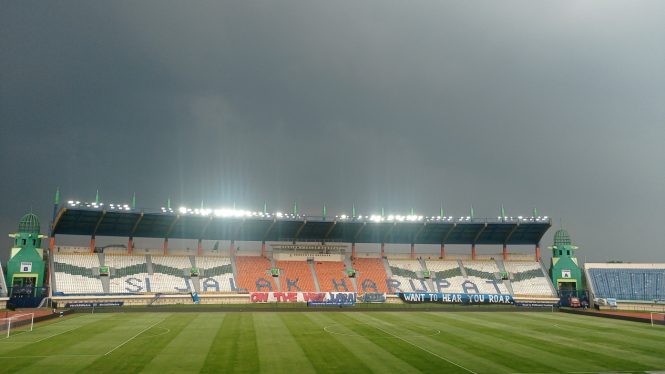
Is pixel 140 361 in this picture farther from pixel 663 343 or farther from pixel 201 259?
pixel 201 259

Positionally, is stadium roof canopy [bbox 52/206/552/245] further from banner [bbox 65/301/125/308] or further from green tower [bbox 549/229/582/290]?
banner [bbox 65/301/125/308]

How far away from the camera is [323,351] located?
85.8 ft

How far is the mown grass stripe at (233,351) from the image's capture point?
70.8 feet

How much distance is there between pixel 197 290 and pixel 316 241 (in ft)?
75.7

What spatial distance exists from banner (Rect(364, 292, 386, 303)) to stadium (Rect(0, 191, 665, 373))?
6.3 inches

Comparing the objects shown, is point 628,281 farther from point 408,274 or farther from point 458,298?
point 408,274

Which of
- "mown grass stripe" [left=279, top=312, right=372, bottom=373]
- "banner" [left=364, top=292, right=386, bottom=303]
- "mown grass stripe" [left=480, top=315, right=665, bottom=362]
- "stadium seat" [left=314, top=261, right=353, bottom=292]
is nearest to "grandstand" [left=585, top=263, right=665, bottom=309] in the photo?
"mown grass stripe" [left=480, top=315, right=665, bottom=362]

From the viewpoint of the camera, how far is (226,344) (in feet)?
93.1

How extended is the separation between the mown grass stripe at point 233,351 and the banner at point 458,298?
31741 millimetres

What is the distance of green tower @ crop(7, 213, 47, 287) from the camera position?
207ft

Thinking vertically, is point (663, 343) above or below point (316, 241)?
below

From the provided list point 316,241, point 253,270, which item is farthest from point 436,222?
point 253,270

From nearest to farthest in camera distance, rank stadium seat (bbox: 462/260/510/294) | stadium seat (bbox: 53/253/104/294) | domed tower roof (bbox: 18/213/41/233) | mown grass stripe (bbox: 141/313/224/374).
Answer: mown grass stripe (bbox: 141/313/224/374) → stadium seat (bbox: 53/253/104/294) → domed tower roof (bbox: 18/213/41/233) → stadium seat (bbox: 462/260/510/294)

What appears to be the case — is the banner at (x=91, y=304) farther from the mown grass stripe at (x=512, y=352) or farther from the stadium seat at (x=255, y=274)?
the mown grass stripe at (x=512, y=352)
